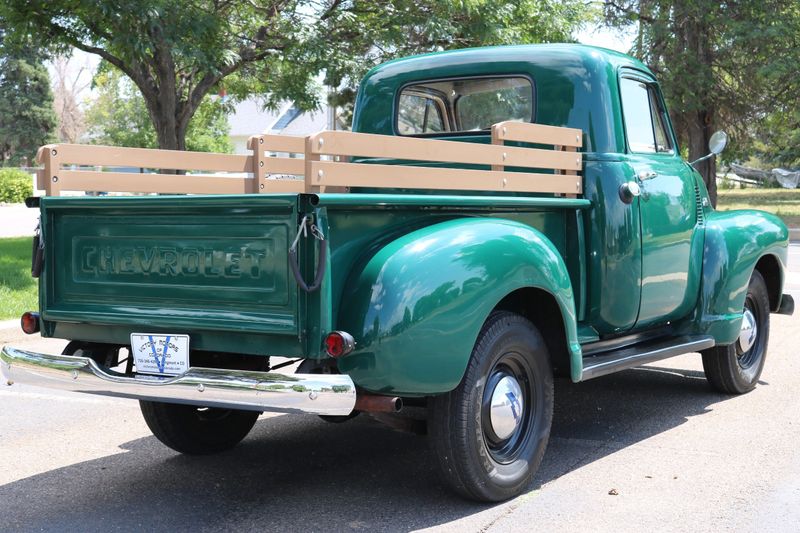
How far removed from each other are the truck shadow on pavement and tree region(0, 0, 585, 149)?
8315 mm

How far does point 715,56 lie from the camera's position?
2416cm

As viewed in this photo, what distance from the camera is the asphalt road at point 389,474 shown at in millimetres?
4125

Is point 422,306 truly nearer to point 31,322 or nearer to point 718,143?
point 31,322

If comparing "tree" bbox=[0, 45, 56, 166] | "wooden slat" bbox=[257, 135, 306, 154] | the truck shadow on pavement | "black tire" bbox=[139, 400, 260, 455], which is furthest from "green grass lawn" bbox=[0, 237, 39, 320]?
"tree" bbox=[0, 45, 56, 166]

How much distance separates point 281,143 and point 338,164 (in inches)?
46.1

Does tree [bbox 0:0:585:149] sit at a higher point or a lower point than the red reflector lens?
higher

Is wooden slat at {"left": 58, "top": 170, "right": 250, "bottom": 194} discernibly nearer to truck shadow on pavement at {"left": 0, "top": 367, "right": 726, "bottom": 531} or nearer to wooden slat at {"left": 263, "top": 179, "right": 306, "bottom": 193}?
wooden slat at {"left": 263, "top": 179, "right": 306, "bottom": 193}

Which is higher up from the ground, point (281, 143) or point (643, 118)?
point (643, 118)

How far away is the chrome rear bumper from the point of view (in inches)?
142

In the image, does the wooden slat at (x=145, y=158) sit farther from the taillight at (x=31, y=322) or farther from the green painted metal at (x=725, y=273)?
the green painted metal at (x=725, y=273)

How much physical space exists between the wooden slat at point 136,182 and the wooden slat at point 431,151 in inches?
46.1

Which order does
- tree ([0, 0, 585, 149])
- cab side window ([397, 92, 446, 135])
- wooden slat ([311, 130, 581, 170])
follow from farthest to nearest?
1. tree ([0, 0, 585, 149])
2. cab side window ([397, 92, 446, 135])
3. wooden slat ([311, 130, 581, 170])

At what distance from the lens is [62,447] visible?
542 cm

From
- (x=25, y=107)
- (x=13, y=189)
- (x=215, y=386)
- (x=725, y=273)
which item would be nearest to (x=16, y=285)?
(x=725, y=273)
